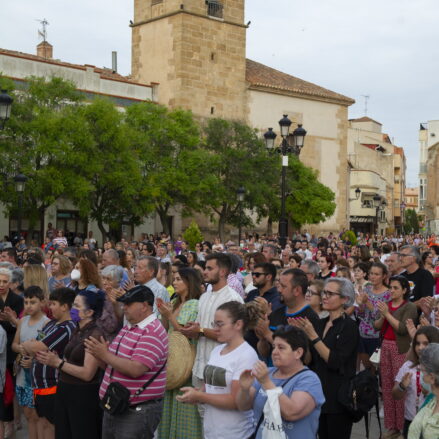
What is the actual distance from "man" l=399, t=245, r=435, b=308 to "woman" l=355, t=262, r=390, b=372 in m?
0.59

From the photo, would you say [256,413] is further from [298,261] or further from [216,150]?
[216,150]

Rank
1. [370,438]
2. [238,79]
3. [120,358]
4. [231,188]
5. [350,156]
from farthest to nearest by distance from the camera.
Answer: [350,156] → [238,79] → [231,188] → [370,438] → [120,358]

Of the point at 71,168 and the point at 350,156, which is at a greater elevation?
the point at 350,156

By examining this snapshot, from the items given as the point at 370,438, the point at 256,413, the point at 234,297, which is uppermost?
the point at 234,297

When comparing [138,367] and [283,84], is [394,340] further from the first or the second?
[283,84]

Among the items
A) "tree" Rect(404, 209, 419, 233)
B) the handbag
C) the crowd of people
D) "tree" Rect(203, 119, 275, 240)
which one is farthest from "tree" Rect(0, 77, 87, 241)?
"tree" Rect(404, 209, 419, 233)

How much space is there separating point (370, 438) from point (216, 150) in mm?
35002

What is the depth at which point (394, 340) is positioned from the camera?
8250 mm

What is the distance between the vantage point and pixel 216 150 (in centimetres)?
4259

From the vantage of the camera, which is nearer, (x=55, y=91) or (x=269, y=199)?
(x=55, y=91)

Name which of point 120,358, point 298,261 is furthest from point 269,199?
point 120,358

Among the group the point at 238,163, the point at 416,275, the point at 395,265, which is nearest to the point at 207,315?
the point at 416,275

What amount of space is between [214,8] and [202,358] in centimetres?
4342

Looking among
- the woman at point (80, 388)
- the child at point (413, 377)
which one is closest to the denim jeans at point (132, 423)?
the woman at point (80, 388)
